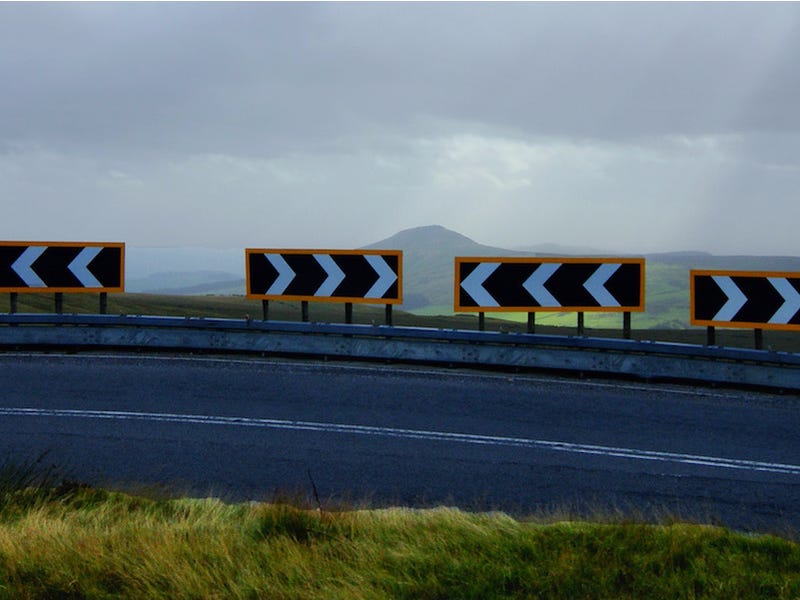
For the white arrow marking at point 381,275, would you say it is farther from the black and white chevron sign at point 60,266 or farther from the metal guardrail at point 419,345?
the black and white chevron sign at point 60,266

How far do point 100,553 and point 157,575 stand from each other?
473 millimetres

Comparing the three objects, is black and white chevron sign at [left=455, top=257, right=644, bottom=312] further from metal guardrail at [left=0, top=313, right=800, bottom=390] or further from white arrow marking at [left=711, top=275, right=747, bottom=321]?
white arrow marking at [left=711, top=275, right=747, bottom=321]

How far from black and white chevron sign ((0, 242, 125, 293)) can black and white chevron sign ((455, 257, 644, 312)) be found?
648 cm

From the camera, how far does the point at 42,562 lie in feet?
17.2

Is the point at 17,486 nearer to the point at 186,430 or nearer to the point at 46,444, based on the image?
the point at 46,444

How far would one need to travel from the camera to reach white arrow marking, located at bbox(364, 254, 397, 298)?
52.1ft

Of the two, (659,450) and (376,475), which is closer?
(376,475)

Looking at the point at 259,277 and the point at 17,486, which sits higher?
the point at 259,277

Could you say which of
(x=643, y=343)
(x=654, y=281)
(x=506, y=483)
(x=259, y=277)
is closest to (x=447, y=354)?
(x=643, y=343)

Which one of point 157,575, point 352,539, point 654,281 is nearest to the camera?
point 157,575

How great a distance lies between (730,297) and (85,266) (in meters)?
11.2

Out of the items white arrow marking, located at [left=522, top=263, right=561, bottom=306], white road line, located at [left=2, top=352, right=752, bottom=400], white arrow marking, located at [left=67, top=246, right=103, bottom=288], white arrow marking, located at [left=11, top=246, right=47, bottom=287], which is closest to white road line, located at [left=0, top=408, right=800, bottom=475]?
white road line, located at [left=2, top=352, right=752, bottom=400]

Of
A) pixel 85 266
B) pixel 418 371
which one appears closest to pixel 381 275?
pixel 418 371

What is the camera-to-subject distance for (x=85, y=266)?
16891 mm
